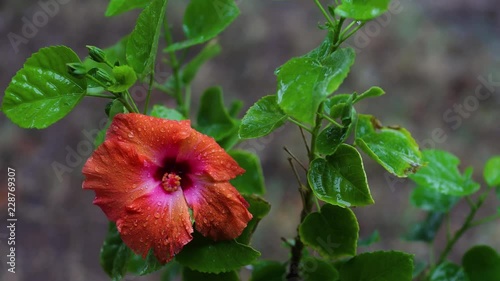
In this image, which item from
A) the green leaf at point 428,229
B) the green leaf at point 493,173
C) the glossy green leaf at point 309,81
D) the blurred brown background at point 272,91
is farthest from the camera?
the blurred brown background at point 272,91

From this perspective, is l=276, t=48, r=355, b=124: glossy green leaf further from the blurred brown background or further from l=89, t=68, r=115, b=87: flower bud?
the blurred brown background

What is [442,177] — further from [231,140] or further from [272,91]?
[272,91]

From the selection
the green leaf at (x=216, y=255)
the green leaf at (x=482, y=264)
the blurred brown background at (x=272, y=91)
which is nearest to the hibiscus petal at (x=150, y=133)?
the green leaf at (x=216, y=255)

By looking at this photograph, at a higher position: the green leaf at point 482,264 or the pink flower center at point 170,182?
the pink flower center at point 170,182

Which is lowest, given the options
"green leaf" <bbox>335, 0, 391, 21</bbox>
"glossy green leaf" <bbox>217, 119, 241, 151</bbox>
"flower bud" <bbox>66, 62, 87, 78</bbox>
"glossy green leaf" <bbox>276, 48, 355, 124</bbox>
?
"glossy green leaf" <bbox>217, 119, 241, 151</bbox>

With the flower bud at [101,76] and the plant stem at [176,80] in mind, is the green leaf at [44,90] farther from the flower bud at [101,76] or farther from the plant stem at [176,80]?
the plant stem at [176,80]

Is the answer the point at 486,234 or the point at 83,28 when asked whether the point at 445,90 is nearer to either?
the point at 486,234

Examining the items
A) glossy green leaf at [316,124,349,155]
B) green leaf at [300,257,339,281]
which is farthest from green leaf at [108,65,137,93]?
green leaf at [300,257,339,281]
